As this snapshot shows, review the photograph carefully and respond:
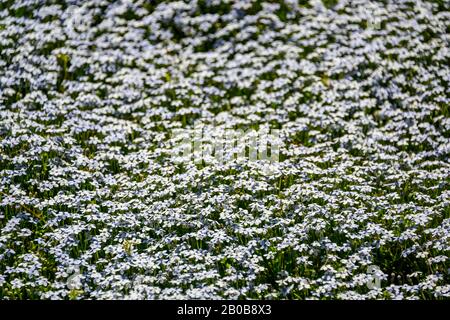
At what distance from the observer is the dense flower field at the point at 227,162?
7043 mm

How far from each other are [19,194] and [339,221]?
4.55m

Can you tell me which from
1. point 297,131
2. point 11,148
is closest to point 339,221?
point 297,131

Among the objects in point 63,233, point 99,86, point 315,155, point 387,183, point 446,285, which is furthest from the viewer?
point 99,86

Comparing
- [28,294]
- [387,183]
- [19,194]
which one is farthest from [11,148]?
[387,183]

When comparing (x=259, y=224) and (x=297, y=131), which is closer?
(x=259, y=224)

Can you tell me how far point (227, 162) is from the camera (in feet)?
29.9

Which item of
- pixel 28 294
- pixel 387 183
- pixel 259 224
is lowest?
pixel 387 183

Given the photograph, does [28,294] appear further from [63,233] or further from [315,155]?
[315,155]

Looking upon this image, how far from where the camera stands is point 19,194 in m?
8.23

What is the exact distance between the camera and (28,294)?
6766mm

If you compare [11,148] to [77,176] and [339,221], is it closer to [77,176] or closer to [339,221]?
[77,176]

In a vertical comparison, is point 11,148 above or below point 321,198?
above

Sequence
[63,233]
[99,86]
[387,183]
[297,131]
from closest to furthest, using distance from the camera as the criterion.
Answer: [63,233], [387,183], [297,131], [99,86]

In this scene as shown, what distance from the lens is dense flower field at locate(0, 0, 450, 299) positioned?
23.1 ft
